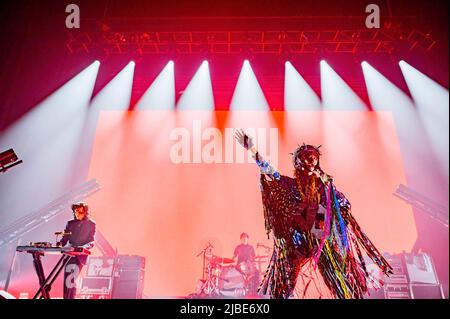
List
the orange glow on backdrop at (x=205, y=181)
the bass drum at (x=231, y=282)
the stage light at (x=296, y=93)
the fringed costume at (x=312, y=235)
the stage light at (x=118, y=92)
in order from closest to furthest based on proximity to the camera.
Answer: the fringed costume at (x=312, y=235)
the bass drum at (x=231, y=282)
the orange glow on backdrop at (x=205, y=181)
the stage light at (x=296, y=93)
the stage light at (x=118, y=92)

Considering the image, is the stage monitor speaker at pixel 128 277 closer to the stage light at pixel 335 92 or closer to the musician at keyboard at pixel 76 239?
the musician at keyboard at pixel 76 239

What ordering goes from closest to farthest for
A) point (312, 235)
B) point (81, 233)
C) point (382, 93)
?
point (312, 235) < point (81, 233) < point (382, 93)

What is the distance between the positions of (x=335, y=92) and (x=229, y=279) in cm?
469

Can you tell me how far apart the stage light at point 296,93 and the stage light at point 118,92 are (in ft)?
11.8

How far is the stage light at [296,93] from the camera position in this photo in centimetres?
756

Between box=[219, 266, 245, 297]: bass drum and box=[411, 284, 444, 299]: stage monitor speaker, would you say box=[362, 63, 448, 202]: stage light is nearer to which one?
box=[411, 284, 444, 299]: stage monitor speaker

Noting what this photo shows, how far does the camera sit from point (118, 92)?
25.3ft

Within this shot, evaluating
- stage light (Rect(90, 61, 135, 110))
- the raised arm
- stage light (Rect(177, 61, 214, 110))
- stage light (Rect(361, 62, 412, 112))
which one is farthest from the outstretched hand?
stage light (Rect(361, 62, 412, 112))

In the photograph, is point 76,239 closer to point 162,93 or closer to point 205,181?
point 205,181

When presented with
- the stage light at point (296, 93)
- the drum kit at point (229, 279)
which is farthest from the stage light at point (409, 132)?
the drum kit at point (229, 279)

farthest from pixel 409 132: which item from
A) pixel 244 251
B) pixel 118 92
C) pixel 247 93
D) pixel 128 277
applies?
pixel 118 92

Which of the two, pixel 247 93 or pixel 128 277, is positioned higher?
pixel 247 93

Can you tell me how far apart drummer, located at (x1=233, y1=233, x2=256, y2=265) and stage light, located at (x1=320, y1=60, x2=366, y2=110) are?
3497 millimetres
